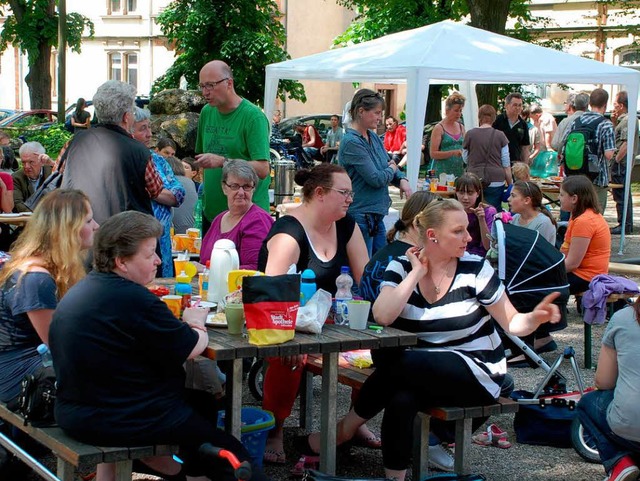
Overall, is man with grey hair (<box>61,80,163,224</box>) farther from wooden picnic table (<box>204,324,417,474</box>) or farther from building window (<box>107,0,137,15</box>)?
building window (<box>107,0,137,15</box>)

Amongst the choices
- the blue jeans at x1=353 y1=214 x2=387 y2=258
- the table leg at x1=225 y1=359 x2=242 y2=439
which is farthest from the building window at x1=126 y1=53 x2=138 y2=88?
the table leg at x1=225 y1=359 x2=242 y2=439

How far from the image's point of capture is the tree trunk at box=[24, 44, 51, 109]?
2797 centimetres

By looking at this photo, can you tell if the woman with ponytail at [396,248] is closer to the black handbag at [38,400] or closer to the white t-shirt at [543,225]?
the black handbag at [38,400]

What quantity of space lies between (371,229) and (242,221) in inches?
71.5

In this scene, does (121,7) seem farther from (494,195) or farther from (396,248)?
(396,248)

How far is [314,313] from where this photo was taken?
4.12 meters

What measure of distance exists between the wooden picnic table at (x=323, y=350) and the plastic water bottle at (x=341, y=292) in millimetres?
54

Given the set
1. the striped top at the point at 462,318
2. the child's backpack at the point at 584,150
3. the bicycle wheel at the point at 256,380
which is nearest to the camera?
the striped top at the point at 462,318

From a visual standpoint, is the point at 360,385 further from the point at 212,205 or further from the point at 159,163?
the point at 159,163

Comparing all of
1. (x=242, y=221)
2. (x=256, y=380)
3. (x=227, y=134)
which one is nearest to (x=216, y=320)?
(x=242, y=221)

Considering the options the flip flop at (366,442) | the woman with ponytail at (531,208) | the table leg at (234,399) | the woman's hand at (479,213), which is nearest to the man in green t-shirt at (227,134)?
the woman's hand at (479,213)

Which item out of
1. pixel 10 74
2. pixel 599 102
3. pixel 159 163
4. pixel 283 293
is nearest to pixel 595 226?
pixel 159 163

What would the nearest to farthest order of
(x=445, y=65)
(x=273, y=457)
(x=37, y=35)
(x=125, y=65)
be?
(x=273, y=457) → (x=445, y=65) → (x=37, y=35) → (x=125, y=65)

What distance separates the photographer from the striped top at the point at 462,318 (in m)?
4.26
